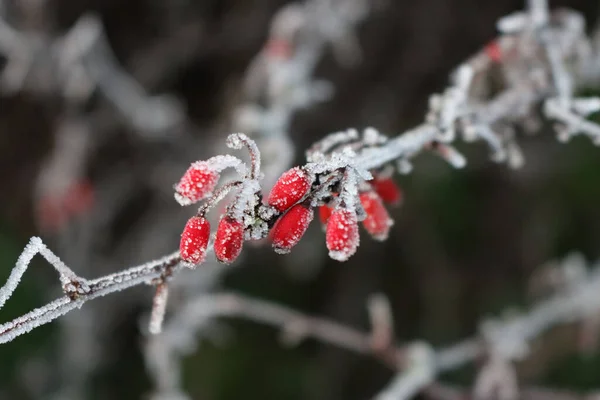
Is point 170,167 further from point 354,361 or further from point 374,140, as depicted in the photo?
point 374,140

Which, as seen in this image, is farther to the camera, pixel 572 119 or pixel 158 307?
pixel 572 119

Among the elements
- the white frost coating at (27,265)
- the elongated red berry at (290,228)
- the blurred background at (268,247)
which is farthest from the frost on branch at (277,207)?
the blurred background at (268,247)

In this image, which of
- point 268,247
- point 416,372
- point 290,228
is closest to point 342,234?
point 290,228

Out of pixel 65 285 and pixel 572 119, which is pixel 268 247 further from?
pixel 65 285

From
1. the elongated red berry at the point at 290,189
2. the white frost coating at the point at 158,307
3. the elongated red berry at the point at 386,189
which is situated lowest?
the white frost coating at the point at 158,307

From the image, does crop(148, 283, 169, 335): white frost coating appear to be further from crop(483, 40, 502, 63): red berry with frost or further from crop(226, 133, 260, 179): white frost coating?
crop(483, 40, 502, 63): red berry with frost

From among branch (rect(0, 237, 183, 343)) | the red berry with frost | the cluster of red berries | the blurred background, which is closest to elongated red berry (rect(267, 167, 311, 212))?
the cluster of red berries

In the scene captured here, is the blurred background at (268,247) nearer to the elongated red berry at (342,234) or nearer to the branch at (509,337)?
the branch at (509,337)
